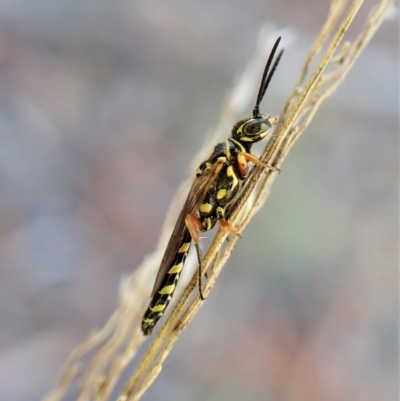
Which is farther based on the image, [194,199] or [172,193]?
[172,193]

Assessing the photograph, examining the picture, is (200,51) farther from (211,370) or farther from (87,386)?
(87,386)

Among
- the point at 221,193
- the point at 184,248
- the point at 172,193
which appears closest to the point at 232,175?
the point at 221,193

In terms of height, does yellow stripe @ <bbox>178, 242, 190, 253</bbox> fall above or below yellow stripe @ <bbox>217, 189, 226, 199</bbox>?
below

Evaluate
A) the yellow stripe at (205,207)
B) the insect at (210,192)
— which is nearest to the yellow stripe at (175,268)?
the insect at (210,192)

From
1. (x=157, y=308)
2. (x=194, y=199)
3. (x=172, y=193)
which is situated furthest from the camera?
(x=172, y=193)

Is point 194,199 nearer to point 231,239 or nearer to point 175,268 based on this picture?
point 175,268

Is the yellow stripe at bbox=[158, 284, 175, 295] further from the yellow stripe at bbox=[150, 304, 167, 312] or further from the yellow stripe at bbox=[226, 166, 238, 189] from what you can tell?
the yellow stripe at bbox=[226, 166, 238, 189]

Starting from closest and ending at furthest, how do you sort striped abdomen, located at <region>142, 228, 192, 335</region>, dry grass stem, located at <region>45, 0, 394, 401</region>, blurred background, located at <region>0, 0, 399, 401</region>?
dry grass stem, located at <region>45, 0, 394, 401</region>, striped abdomen, located at <region>142, 228, 192, 335</region>, blurred background, located at <region>0, 0, 399, 401</region>

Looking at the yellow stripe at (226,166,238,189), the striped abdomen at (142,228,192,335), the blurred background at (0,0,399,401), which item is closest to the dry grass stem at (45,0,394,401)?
the striped abdomen at (142,228,192,335)
